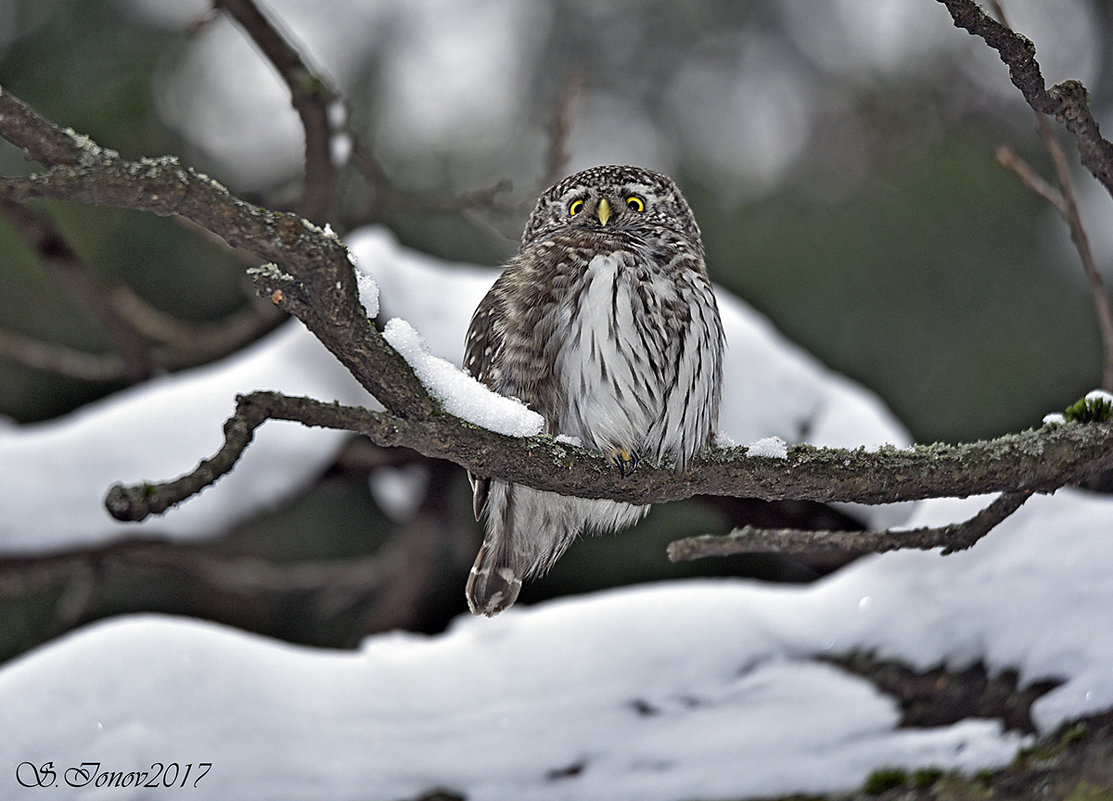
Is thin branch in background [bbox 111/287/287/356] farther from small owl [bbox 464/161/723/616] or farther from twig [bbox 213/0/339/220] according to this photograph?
small owl [bbox 464/161/723/616]

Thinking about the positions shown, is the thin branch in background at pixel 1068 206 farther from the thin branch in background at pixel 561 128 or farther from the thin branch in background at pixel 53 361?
the thin branch in background at pixel 53 361

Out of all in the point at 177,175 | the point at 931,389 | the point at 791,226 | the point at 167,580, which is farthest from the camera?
the point at 791,226

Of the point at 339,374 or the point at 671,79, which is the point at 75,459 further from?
the point at 671,79

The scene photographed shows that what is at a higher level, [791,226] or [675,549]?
[791,226]

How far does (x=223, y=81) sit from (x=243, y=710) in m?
5.11

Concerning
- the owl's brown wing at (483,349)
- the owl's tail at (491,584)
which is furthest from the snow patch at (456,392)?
the owl's tail at (491,584)

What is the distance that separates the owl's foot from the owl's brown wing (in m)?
0.35

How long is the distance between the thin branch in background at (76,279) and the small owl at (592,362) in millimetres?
1711

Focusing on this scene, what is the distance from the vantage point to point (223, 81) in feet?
20.7

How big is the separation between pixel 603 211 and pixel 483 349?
0.60 metres

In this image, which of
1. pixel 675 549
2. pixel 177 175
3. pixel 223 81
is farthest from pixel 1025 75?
pixel 223 81

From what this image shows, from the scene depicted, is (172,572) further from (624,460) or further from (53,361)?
(624,460)

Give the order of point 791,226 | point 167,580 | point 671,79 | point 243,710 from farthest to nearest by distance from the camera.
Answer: point 671,79 → point 791,226 → point 167,580 → point 243,710

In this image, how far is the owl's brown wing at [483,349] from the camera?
2.32m
